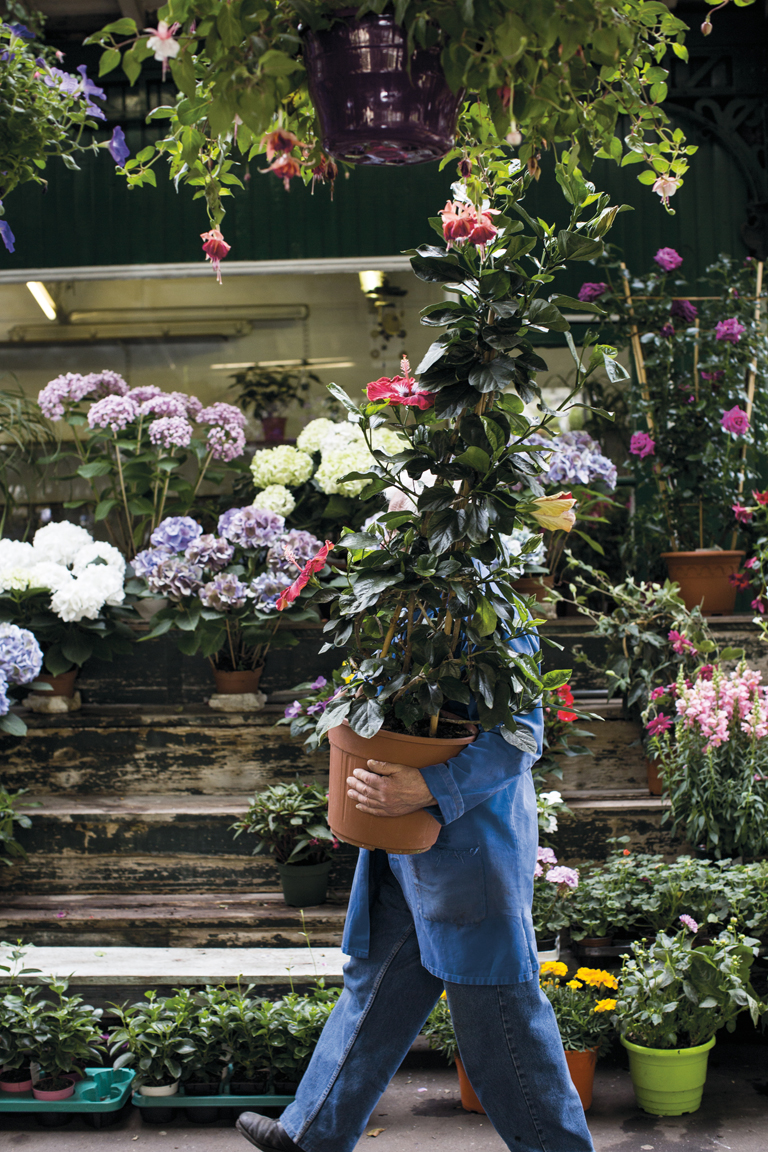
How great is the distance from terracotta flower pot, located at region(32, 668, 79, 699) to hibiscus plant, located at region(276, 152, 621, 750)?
7.79 ft

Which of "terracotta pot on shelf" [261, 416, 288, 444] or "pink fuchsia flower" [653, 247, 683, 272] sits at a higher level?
"pink fuchsia flower" [653, 247, 683, 272]

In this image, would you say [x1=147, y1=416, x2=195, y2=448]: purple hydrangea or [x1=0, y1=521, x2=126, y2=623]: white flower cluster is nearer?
[x1=0, y1=521, x2=126, y2=623]: white flower cluster

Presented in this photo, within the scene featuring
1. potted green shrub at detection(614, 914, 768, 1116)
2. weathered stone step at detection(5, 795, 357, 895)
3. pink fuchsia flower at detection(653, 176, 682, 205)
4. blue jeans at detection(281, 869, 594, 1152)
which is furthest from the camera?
weathered stone step at detection(5, 795, 357, 895)

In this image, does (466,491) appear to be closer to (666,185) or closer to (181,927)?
(666,185)

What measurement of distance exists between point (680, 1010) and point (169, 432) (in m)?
2.93

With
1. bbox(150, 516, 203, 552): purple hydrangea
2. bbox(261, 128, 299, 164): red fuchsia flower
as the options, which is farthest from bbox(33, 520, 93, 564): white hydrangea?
bbox(261, 128, 299, 164): red fuchsia flower

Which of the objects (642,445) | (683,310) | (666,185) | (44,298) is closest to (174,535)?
(642,445)

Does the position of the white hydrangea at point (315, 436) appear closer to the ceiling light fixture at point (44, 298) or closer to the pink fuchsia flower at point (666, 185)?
the ceiling light fixture at point (44, 298)

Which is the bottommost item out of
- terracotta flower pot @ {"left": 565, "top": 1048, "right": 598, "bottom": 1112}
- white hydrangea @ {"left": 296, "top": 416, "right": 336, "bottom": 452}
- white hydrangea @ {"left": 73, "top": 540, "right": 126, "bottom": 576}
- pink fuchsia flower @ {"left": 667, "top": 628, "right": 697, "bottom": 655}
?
terracotta flower pot @ {"left": 565, "top": 1048, "right": 598, "bottom": 1112}

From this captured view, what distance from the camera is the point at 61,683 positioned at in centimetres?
398

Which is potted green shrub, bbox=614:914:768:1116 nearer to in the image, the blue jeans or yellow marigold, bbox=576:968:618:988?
yellow marigold, bbox=576:968:618:988

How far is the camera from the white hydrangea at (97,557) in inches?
157

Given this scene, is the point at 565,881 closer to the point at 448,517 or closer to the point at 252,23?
the point at 448,517

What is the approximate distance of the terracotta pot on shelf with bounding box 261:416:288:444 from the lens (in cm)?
511
